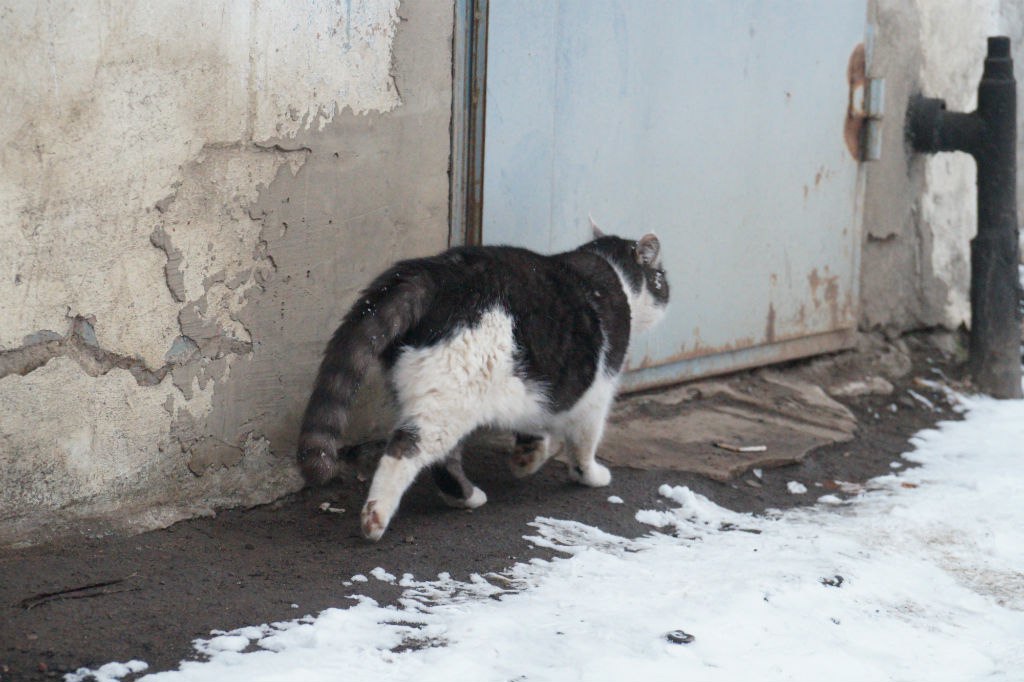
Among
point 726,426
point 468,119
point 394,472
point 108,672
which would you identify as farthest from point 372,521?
point 726,426

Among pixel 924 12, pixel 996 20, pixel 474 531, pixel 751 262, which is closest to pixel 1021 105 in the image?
pixel 996 20

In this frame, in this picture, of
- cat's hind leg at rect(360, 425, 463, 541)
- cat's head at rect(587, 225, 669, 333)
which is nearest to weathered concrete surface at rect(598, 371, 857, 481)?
cat's head at rect(587, 225, 669, 333)

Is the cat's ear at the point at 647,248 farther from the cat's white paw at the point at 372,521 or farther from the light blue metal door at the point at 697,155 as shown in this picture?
the cat's white paw at the point at 372,521

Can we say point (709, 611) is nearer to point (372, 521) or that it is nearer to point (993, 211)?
point (372, 521)

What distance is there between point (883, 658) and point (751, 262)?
109 inches

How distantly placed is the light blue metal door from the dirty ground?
30cm

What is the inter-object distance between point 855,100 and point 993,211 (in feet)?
3.01

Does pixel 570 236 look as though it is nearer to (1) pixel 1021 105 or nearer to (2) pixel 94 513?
(2) pixel 94 513

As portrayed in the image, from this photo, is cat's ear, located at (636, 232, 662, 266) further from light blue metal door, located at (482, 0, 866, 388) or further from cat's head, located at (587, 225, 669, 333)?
light blue metal door, located at (482, 0, 866, 388)

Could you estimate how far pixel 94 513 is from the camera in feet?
11.2

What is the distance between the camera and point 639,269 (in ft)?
14.4

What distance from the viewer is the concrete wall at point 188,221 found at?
3.18m

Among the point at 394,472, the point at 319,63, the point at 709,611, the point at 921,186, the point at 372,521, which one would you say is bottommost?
the point at 709,611

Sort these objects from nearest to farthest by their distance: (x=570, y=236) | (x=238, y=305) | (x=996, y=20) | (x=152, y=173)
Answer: (x=152, y=173) → (x=238, y=305) → (x=570, y=236) → (x=996, y=20)
